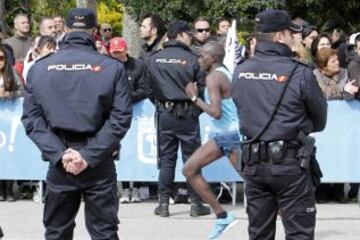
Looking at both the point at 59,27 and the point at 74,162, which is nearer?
the point at 74,162

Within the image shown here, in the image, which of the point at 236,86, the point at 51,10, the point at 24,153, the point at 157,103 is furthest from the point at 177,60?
the point at 51,10

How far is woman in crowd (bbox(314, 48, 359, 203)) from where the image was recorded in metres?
11.2

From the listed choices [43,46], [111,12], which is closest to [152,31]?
[43,46]

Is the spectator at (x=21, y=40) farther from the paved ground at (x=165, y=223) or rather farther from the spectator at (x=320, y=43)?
the spectator at (x=320, y=43)

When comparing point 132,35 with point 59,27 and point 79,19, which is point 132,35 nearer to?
point 59,27

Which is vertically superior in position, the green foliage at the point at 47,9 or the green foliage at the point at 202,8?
the green foliage at the point at 202,8

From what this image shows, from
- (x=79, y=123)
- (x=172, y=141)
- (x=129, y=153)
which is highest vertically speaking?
(x=79, y=123)

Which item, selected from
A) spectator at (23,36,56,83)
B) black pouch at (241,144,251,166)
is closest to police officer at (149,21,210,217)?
spectator at (23,36,56,83)

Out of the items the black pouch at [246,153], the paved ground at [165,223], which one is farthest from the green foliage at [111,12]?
the black pouch at [246,153]

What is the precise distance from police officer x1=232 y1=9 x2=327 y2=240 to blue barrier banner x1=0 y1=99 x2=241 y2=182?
4.31 metres

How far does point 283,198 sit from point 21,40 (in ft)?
25.9

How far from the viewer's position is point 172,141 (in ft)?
34.7

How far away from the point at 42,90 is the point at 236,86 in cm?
138

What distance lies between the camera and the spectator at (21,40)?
13594 millimetres
